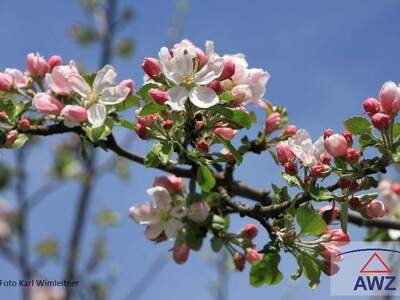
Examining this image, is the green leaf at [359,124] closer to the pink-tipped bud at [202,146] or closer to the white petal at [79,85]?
the pink-tipped bud at [202,146]

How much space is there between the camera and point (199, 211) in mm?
1734

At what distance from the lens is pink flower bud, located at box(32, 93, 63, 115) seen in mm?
1638

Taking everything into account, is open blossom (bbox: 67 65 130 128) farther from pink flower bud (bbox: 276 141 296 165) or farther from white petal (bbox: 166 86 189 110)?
pink flower bud (bbox: 276 141 296 165)

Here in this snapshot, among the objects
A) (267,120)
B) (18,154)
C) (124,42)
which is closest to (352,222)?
(267,120)

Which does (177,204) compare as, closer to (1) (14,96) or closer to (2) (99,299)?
(1) (14,96)

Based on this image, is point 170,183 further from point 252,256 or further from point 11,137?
point 11,137

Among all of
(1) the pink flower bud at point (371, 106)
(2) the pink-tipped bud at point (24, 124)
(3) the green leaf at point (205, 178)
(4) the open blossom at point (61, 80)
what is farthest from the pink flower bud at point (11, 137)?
(1) the pink flower bud at point (371, 106)

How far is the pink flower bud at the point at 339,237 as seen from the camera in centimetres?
159

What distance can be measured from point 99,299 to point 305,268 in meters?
2.90

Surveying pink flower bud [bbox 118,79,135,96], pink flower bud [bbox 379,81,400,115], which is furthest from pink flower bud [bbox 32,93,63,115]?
pink flower bud [bbox 379,81,400,115]

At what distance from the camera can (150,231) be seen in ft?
5.99

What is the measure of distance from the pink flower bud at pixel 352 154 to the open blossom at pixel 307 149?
106 mm

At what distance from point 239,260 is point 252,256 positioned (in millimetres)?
50

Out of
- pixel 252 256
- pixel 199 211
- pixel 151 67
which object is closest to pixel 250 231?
pixel 252 256
